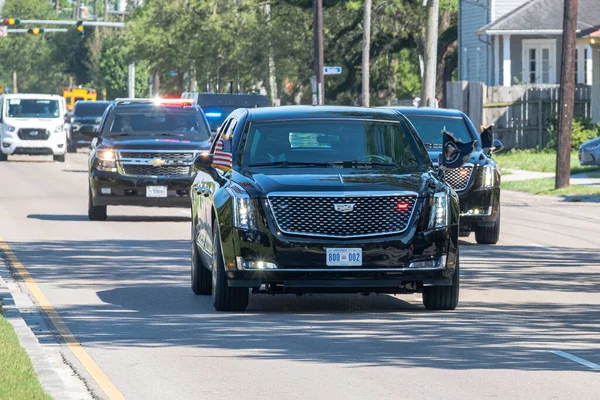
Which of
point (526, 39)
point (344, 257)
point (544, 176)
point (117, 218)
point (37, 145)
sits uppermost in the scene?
point (526, 39)

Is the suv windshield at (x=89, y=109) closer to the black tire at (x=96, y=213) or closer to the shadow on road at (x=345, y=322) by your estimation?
the black tire at (x=96, y=213)

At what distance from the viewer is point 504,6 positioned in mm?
56562

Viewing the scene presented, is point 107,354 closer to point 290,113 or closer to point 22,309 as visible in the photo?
point 22,309

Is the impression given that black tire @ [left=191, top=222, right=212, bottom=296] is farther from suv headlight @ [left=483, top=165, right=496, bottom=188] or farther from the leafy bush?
the leafy bush

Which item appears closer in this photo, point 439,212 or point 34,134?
point 439,212

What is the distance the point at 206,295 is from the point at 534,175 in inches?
954

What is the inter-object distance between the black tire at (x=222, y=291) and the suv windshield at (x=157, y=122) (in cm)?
1184

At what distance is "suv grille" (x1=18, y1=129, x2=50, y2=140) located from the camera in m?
50.0

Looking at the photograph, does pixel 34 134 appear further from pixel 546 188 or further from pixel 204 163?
pixel 204 163

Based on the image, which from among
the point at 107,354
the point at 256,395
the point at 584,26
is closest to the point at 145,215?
the point at 107,354

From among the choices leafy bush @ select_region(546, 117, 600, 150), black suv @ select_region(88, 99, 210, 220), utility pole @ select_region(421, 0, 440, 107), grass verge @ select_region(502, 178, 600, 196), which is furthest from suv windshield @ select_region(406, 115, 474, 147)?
leafy bush @ select_region(546, 117, 600, 150)

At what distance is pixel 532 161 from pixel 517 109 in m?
6.53

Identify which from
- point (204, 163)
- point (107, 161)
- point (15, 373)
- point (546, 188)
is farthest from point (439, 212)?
point (546, 188)

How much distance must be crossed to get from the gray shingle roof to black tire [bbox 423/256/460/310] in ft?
132
